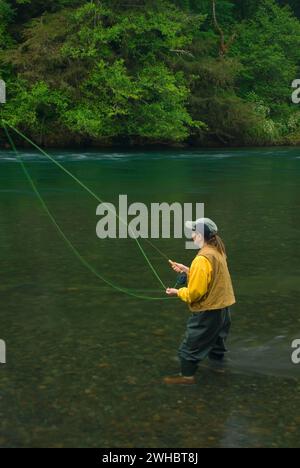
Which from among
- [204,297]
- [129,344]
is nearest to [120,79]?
[129,344]

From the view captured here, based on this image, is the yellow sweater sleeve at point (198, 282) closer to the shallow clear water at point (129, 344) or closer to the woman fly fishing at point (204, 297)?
the woman fly fishing at point (204, 297)

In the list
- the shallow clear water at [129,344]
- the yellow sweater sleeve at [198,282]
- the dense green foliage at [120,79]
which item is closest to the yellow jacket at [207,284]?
the yellow sweater sleeve at [198,282]

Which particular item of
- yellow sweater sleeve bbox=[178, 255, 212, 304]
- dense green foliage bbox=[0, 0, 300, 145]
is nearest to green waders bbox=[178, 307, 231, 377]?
yellow sweater sleeve bbox=[178, 255, 212, 304]

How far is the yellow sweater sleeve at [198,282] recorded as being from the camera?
718 cm

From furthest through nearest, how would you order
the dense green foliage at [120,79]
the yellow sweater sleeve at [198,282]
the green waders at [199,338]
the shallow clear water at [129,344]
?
1. the dense green foliage at [120,79]
2. the green waders at [199,338]
3. the yellow sweater sleeve at [198,282]
4. the shallow clear water at [129,344]

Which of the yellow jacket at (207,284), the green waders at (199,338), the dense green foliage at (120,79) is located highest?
the dense green foliage at (120,79)

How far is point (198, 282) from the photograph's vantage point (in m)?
7.19

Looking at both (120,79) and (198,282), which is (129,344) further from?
(120,79)

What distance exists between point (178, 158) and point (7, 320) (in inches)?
1036

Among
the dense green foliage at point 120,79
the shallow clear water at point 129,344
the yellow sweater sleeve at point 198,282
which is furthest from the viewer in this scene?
the dense green foliage at point 120,79

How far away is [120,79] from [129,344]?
30.6 m

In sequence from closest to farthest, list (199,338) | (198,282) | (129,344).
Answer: (198,282) → (199,338) → (129,344)

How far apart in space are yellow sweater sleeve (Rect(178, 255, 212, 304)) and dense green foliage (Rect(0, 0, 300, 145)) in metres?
30.5

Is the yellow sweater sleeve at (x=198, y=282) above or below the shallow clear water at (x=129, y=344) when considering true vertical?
above
